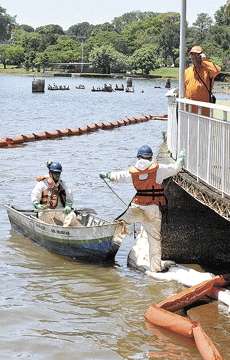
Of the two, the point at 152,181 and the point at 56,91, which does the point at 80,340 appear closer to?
the point at 152,181

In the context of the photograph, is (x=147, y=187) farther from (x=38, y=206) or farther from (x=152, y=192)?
(x=38, y=206)

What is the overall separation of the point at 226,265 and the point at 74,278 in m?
2.69

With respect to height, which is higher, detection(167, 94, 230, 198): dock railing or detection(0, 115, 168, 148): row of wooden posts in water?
detection(167, 94, 230, 198): dock railing

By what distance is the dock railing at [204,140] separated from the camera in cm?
1129

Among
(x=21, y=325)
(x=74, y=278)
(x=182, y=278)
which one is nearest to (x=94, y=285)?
(x=74, y=278)

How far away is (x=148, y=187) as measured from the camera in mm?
12648

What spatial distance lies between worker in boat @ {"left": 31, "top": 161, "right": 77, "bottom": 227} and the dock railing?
7.26ft

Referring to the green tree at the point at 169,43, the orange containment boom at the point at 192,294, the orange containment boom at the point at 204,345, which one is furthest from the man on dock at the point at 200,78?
the green tree at the point at 169,43

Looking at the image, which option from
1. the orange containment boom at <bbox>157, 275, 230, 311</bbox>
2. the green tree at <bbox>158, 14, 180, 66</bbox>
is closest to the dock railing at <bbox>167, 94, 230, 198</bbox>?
the orange containment boom at <bbox>157, 275, 230, 311</bbox>

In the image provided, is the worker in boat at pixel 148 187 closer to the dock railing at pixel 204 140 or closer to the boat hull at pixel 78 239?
the dock railing at pixel 204 140

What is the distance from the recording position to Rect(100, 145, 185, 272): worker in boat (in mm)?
12500

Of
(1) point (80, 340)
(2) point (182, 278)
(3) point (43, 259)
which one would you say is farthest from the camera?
(3) point (43, 259)

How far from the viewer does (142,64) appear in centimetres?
19888

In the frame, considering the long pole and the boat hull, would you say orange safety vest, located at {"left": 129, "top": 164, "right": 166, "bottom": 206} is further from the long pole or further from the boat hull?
the long pole
